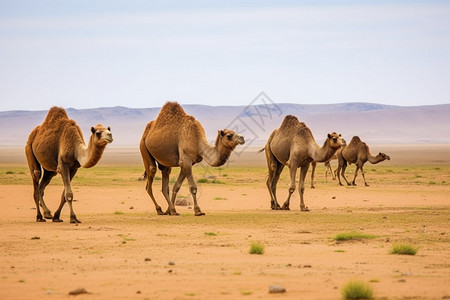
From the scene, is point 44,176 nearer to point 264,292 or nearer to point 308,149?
point 308,149

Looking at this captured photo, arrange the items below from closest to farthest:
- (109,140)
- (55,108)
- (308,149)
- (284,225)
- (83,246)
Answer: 1. (83,246)
2. (109,140)
3. (284,225)
4. (55,108)
5. (308,149)

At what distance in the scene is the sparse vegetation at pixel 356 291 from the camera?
8.51 metres

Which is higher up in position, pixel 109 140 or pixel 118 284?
pixel 109 140

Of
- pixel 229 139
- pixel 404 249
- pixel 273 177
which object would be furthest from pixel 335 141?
pixel 404 249

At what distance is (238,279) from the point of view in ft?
32.3

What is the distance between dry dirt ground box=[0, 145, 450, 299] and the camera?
30.6ft

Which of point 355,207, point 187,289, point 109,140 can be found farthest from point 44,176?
point 187,289

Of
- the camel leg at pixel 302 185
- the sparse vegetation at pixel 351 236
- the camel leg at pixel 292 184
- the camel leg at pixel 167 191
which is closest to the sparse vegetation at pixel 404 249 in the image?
the sparse vegetation at pixel 351 236

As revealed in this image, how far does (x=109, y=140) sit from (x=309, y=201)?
10338 mm

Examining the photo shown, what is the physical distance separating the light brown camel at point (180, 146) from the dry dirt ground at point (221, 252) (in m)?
1.07

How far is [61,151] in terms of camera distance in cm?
1703

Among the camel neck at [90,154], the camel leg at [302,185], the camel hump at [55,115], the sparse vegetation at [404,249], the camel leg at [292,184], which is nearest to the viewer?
the sparse vegetation at [404,249]

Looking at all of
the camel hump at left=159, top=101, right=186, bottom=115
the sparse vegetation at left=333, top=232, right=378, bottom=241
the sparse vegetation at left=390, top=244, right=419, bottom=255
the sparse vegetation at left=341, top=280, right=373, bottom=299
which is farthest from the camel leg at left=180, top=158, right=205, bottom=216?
the sparse vegetation at left=341, top=280, right=373, bottom=299

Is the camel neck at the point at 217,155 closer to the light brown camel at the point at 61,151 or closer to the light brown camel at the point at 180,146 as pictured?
the light brown camel at the point at 180,146
